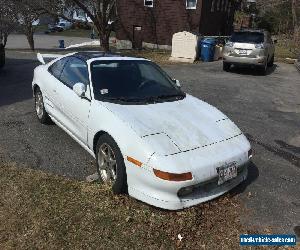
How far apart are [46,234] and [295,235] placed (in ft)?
9.08

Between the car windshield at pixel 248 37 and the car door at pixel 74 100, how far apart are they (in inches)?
395

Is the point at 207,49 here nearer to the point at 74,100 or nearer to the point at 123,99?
the point at 74,100

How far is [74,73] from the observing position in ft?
18.8

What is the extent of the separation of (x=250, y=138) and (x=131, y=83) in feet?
9.53

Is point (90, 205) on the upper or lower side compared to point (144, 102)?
lower

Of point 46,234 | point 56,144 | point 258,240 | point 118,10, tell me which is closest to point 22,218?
point 46,234

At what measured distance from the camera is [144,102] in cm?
507

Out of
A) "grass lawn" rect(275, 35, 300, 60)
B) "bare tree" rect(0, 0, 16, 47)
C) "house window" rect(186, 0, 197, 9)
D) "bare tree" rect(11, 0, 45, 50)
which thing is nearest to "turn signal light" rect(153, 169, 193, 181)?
"bare tree" rect(0, 0, 16, 47)

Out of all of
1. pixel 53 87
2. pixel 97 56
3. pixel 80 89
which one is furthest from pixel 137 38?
pixel 80 89

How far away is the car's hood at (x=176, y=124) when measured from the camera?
429 centimetres

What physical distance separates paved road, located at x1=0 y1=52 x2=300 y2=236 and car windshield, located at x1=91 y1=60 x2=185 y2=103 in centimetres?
118

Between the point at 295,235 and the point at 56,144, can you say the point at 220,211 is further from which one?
the point at 56,144

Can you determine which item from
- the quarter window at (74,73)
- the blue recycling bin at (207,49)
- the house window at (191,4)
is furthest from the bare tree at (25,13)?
the quarter window at (74,73)

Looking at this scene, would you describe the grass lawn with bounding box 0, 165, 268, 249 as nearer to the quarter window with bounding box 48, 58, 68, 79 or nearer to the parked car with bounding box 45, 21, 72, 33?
the quarter window with bounding box 48, 58, 68, 79
